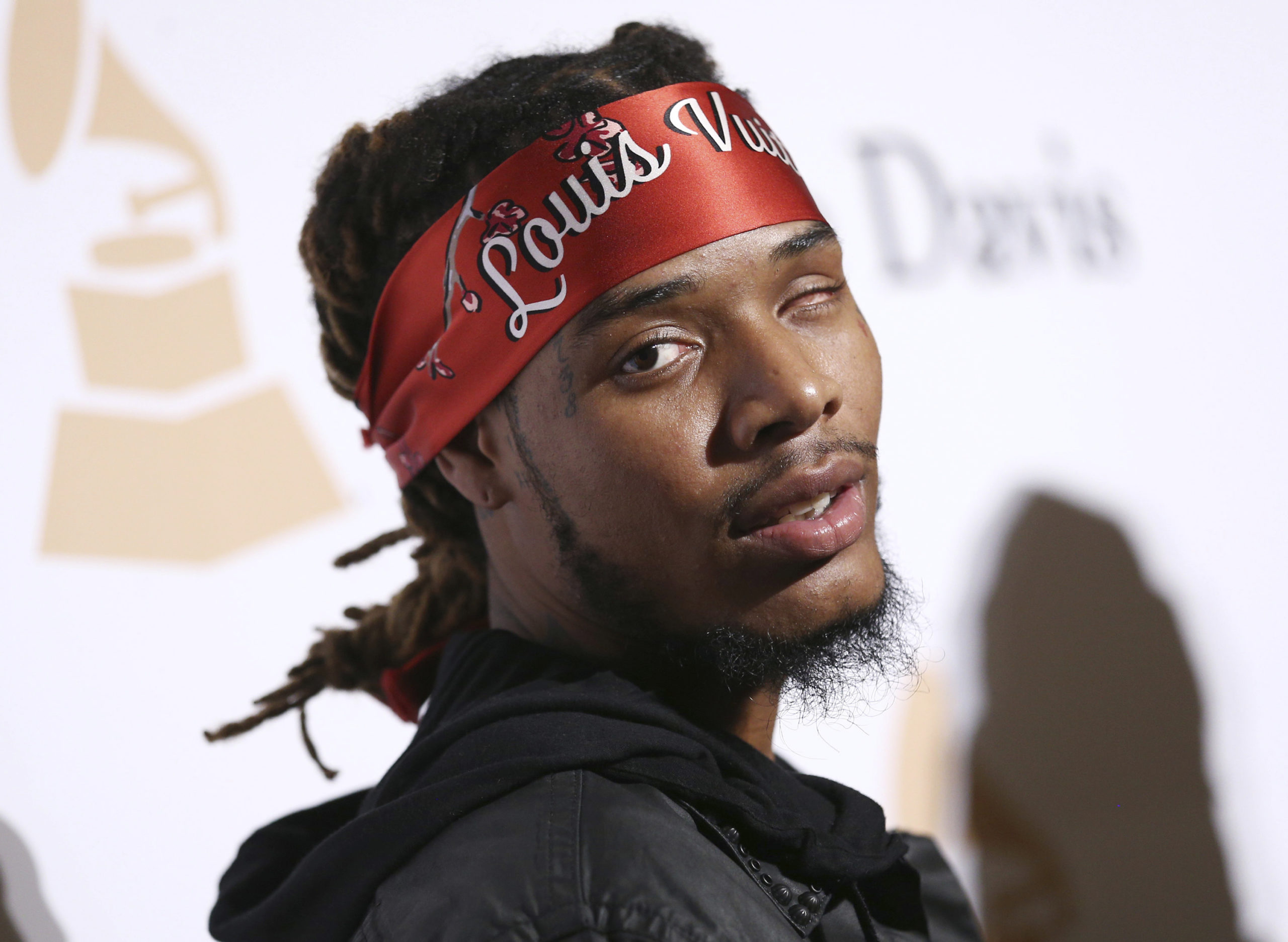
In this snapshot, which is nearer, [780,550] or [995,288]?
[780,550]

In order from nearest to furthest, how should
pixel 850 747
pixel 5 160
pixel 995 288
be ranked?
1. pixel 5 160
2. pixel 850 747
3. pixel 995 288

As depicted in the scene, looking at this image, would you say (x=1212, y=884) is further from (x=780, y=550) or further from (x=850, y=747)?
(x=780, y=550)

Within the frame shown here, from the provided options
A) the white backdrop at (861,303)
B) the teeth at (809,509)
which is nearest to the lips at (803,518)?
the teeth at (809,509)

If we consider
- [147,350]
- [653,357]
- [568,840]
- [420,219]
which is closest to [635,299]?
[653,357]

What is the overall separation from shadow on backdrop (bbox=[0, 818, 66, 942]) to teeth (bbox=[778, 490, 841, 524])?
1089 mm

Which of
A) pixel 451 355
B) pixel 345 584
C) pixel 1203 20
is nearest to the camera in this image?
pixel 451 355

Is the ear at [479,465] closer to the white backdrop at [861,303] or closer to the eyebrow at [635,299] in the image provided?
the eyebrow at [635,299]

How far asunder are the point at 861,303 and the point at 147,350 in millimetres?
1094

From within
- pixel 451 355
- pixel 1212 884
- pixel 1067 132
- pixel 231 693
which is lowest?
pixel 1212 884

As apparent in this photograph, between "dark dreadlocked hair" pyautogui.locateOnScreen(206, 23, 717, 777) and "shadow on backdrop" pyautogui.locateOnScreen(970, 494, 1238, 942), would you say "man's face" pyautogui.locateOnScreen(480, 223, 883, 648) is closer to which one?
"dark dreadlocked hair" pyautogui.locateOnScreen(206, 23, 717, 777)

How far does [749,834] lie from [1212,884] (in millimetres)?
1305

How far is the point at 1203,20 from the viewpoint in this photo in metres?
2.04

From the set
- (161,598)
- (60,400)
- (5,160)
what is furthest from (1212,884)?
(5,160)

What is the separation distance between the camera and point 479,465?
1.12 meters
